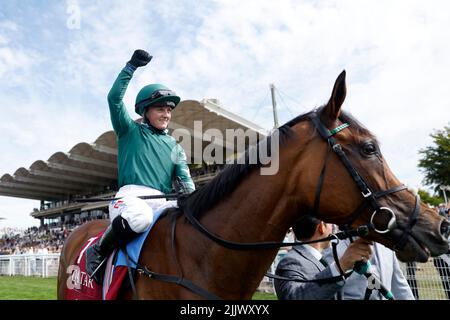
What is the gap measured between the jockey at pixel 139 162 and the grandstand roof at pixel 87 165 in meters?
14.7

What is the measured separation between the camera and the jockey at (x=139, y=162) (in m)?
2.24

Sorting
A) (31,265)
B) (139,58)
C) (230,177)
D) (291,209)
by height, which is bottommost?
(31,265)

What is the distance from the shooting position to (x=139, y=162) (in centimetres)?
252

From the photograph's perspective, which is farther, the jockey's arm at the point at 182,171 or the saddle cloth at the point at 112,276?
the jockey's arm at the point at 182,171

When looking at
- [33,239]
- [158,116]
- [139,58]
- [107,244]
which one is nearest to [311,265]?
[107,244]

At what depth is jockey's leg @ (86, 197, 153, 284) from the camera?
2.19 meters

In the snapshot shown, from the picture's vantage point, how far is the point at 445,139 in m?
23.9

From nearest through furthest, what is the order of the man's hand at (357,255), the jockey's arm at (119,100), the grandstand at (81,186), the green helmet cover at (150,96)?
the man's hand at (357,255), the jockey's arm at (119,100), the green helmet cover at (150,96), the grandstand at (81,186)

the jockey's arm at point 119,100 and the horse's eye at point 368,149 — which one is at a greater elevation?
the jockey's arm at point 119,100

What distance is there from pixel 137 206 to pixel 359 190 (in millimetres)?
1246

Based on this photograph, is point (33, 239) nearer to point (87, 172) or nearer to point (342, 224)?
point (87, 172)

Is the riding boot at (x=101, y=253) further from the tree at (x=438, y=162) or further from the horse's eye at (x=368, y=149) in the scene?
the tree at (x=438, y=162)

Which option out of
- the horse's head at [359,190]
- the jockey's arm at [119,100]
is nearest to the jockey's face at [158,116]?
the jockey's arm at [119,100]
